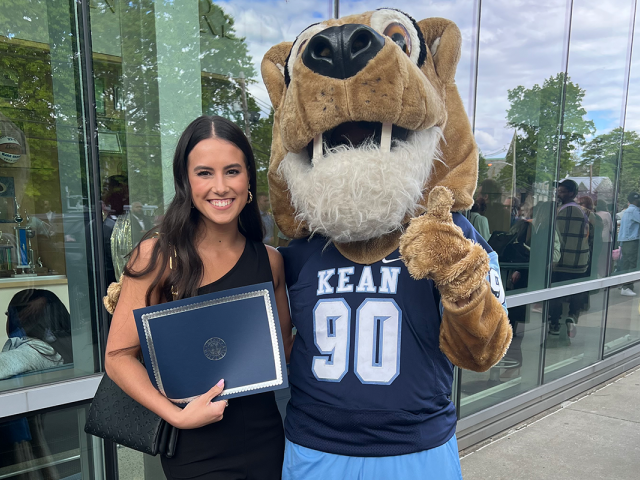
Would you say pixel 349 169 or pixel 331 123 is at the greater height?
pixel 331 123

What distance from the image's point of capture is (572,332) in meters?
5.56

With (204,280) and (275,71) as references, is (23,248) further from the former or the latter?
(275,71)

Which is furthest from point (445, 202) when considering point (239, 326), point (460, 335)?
point (239, 326)

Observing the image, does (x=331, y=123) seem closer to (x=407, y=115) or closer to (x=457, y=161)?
(x=407, y=115)

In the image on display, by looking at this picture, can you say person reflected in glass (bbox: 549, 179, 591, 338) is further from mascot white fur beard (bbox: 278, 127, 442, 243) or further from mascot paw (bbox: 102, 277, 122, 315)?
mascot paw (bbox: 102, 277, 122, 315)

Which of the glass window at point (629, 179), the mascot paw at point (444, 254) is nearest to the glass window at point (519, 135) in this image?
the glass window at point (629, 179)

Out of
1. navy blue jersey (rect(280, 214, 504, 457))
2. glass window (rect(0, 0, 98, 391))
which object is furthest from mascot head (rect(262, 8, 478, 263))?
glass window (rect(0, 0, 98, 391))

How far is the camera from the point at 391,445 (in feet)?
5.02

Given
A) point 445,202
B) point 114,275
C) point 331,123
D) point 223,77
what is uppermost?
point 223,77

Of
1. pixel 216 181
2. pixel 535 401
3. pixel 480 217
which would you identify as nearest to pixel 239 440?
pixel 216 181

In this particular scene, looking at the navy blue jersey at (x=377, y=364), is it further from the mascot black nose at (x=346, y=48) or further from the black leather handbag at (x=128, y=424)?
the mascot black nose at (x=346, y=48)

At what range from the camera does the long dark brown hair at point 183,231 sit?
5.04 ft

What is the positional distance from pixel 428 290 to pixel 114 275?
6.46 ft

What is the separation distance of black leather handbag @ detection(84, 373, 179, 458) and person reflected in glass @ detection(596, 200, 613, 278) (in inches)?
235
